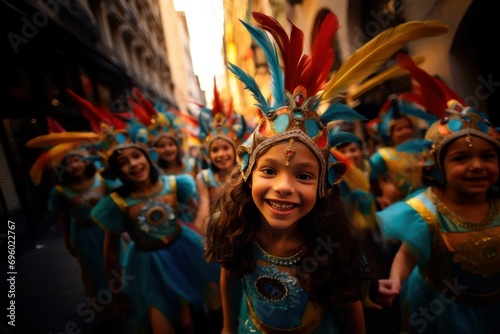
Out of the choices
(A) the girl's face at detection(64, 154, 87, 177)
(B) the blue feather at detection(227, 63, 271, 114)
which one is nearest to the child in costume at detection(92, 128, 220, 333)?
(A) the girl's face at detection(64, 154, 87, 177)

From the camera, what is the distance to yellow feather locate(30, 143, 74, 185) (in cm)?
123

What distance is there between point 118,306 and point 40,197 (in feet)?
2.63

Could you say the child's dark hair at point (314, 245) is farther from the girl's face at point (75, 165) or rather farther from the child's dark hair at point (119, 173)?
the girl's face at point (75, 165)

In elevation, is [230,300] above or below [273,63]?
below

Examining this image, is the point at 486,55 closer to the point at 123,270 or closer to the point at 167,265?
the point at 167,265

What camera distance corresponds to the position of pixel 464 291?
3.53 ft

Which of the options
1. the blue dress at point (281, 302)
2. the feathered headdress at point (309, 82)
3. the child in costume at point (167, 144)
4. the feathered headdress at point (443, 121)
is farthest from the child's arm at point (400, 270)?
the child in costume at point (167, 144)

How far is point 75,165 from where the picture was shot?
191 centimetres

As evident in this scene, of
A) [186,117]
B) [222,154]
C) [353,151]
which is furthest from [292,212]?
[186,117]

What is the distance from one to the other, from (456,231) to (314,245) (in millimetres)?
600

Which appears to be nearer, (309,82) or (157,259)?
(309,82)

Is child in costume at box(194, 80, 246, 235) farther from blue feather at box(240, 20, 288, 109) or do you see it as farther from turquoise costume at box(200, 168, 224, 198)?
blue feather at box(240, 20, 288, 109)

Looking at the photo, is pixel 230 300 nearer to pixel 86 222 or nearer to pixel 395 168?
pixel 86 222

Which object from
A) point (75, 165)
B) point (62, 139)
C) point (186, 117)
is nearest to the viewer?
point (62, 139)
